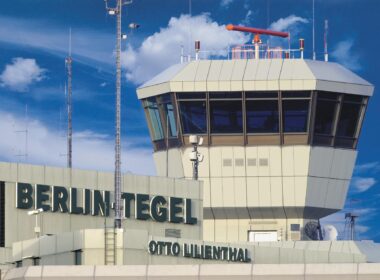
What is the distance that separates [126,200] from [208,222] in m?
18.9

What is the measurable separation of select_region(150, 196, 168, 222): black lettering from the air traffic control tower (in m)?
14.4

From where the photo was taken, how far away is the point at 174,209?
97625mm

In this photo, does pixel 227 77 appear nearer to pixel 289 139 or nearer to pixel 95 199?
pixel 289 139

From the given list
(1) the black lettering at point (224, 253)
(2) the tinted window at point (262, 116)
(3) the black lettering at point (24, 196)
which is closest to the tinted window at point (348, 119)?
(2) the tinted window at point (262, 116)

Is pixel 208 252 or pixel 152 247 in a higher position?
pixel 152 247

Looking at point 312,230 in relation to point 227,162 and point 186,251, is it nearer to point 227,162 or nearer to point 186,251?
point 227,162

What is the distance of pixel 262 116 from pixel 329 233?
10.6 m

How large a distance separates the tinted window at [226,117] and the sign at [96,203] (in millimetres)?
13436

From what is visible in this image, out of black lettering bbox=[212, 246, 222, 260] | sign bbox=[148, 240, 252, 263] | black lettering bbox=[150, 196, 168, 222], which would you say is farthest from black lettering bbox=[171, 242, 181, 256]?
black lettering bbox=[150, 196, 168, 222]

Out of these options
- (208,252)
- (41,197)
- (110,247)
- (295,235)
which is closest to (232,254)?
(208,252)

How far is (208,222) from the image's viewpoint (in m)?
113

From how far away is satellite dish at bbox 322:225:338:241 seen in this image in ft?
371

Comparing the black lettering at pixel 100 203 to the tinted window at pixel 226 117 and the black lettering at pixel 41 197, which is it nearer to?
the black lettering at pixel 41 197

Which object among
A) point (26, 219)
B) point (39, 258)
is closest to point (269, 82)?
point (26, 219)
